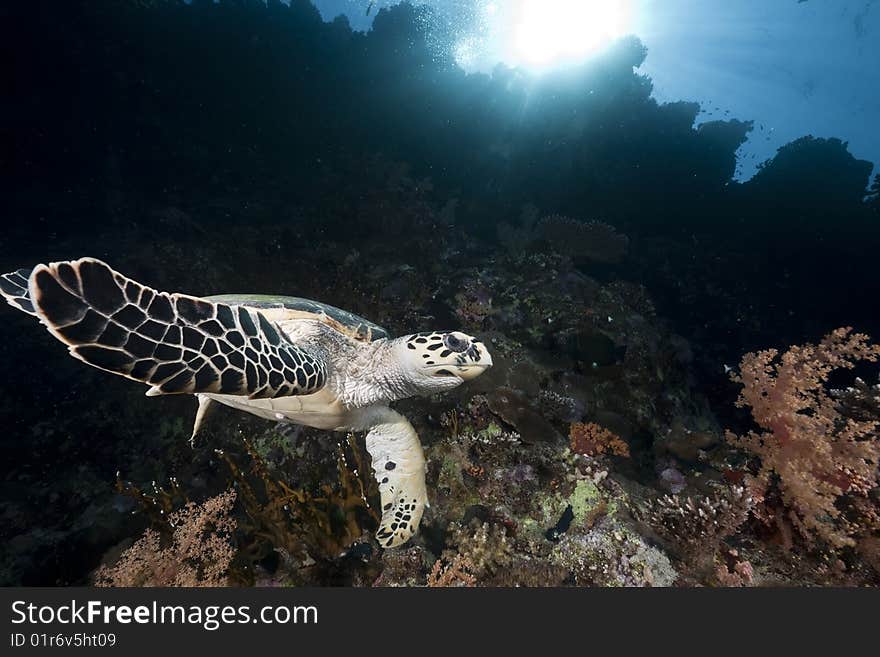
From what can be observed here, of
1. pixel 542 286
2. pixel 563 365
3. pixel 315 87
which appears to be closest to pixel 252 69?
pixel 315 87

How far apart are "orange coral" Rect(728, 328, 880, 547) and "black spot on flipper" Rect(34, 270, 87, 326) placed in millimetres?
4050

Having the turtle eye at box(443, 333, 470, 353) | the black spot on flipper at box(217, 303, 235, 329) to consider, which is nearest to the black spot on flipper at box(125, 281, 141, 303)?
the black spot on flipper at box(217, 303, 235, 329)

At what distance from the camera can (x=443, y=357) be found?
8.05ft

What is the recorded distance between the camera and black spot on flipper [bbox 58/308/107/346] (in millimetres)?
1171

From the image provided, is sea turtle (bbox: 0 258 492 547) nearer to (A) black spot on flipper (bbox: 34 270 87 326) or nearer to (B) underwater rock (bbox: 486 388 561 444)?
(A) black spot on flipper (bbox: 34 270 87 326)

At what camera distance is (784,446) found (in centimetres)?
288

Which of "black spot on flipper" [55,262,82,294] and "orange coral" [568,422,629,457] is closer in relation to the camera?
"black spot on flipper" [55,262,82,294]

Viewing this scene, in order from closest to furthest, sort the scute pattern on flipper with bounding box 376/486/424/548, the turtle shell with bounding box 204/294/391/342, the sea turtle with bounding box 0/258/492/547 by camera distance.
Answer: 1. the sea turtle with bounding box 0/258/492/547
2. the scute pattern on flipper with bounding box 376/486/424/548
3. the turtle shell with bounding box 204/294/391/342

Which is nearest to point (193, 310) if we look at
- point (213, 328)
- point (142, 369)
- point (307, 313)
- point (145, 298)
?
point (213, 328)

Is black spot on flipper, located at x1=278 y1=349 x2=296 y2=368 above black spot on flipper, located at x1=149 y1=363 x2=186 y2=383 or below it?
below

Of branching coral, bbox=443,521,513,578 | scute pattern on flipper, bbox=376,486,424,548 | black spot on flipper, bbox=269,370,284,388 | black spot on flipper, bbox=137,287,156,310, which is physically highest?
black spot on flipper, bbox=137,287,156,310

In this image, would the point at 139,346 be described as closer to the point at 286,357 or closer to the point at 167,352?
the point at 167,352

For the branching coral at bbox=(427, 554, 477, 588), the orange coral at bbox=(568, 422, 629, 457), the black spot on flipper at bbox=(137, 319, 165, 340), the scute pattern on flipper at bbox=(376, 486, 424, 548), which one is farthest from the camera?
the orange coral at bbox=(568, 422, 629, 457)

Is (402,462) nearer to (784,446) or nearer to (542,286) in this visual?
(784,446)
